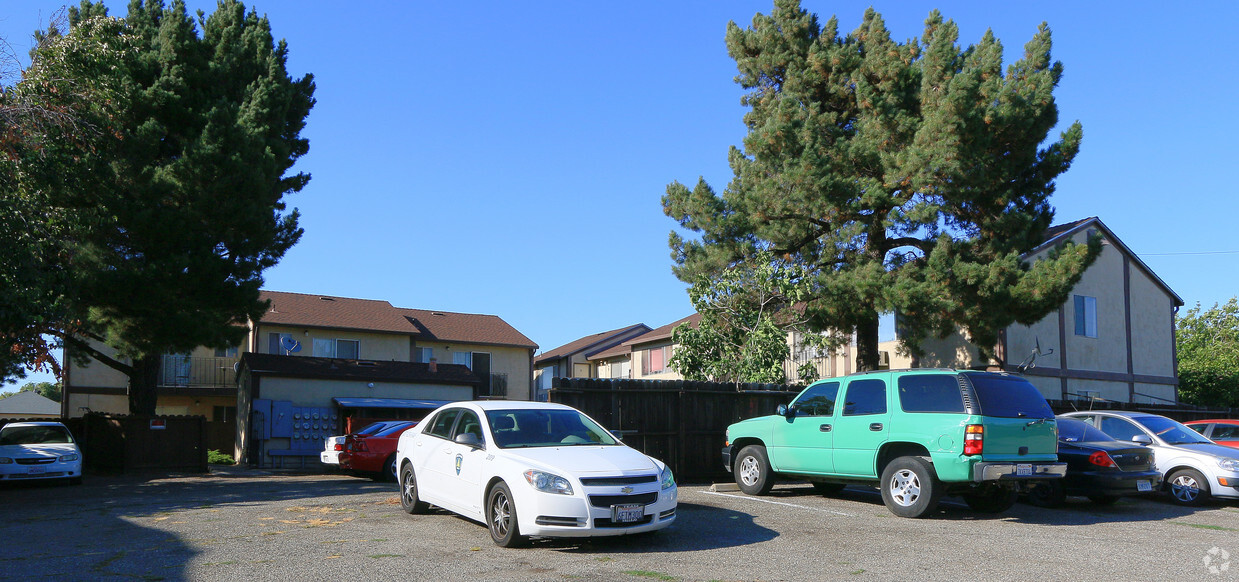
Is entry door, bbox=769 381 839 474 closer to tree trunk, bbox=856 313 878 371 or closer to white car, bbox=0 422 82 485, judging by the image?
tree trunk, bbox=856 313 878 371

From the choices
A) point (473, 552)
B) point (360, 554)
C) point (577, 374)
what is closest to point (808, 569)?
point (473, 552)

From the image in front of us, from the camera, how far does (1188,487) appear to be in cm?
1429

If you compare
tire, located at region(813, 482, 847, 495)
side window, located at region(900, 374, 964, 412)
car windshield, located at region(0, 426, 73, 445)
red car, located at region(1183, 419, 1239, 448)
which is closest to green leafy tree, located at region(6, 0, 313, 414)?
car windshield, located at region(0, 426, 73, 445)

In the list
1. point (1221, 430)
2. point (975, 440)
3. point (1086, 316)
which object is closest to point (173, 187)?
point (975, 440)

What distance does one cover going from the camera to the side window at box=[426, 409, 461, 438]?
10859mm

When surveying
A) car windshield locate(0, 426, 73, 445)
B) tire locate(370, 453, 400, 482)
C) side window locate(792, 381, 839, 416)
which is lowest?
tire locate(370, 453, 400, 482)

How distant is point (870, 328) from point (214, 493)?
15124mm

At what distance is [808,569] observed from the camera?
8070 mm

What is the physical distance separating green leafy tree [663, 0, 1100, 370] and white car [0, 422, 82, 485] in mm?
14538

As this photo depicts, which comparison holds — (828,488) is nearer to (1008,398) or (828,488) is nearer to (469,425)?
(1008,398)

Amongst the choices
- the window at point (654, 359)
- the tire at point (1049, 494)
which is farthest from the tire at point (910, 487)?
the window at point (654, 359)

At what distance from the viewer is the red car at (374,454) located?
18312 mm

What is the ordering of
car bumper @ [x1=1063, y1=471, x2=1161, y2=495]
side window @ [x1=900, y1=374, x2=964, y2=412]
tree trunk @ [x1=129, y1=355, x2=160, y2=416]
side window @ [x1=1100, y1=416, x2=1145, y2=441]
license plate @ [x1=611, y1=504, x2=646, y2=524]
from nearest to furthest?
license plate @ [x1=611, y1=504, x2=646, y2=524], side window @ [x1=900, y1=374, x2=964, y2=412], car bumper @ [x1=1063, y1=471, x2=1161, y2=495], side window @ [x1=1100, y1=416, x2=1145, y2=441], tree trunk @ [x1=129, y1=355, x2=160, y2=416]

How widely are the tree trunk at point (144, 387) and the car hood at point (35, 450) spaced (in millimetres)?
4030
